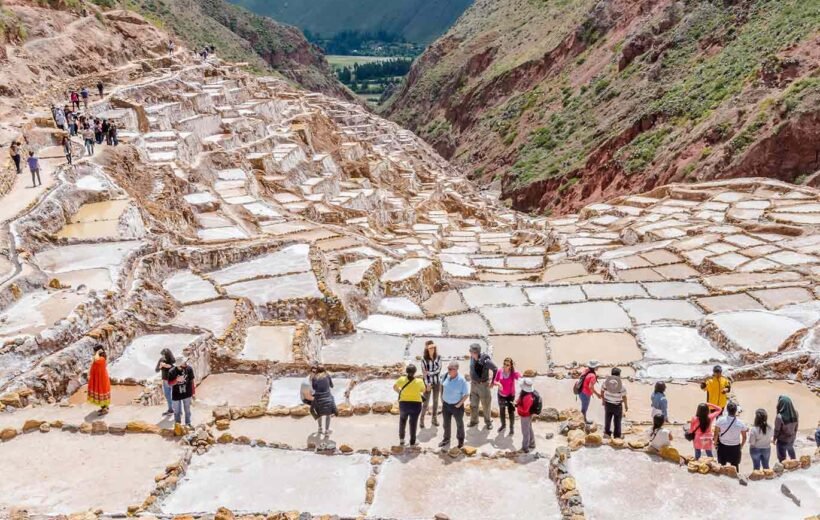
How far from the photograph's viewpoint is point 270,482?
25.5 feet

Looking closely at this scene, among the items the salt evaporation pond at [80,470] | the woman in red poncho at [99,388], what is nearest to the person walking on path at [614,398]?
the salt evaporation pond at [80,470]

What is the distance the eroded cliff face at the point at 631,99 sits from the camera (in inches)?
1248

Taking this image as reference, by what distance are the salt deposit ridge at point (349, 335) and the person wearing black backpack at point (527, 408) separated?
277 millimetres

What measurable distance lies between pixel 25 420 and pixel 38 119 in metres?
19.6

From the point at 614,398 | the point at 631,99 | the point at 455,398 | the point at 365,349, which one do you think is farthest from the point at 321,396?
the point at 631,99

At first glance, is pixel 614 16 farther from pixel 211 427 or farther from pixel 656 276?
pixel 211 427

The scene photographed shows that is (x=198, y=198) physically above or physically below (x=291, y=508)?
above

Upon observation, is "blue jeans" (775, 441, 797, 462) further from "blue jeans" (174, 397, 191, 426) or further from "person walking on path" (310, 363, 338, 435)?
"blue jeans" (174, 397, 191, 426)

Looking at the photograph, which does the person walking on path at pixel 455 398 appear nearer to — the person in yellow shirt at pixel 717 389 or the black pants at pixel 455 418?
the black pants at pixel 455 418

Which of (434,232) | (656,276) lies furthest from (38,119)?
(656,276)

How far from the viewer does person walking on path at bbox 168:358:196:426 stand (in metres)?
9.01

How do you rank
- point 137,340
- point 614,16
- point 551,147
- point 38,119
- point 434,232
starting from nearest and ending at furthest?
1. point 137,340
2. point 38,119
3. point 434,232
4. point 551,147
5. point 614,16

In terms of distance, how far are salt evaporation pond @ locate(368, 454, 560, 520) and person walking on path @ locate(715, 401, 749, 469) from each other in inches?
82.6

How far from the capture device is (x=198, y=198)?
75.7 feet
